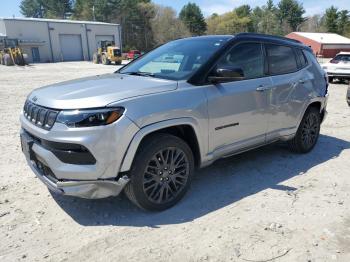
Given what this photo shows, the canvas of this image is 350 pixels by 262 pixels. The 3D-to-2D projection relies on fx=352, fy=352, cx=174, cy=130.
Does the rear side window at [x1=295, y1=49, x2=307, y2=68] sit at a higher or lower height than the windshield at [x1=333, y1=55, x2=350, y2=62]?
→ higher

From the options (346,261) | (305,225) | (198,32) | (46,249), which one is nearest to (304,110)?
(305,225)

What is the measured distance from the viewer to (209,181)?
4.64 m

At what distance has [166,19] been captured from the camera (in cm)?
7375

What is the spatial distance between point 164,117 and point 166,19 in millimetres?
73975

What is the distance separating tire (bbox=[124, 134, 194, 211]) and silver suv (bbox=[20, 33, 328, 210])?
11mm

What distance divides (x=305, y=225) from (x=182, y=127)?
1614 mm

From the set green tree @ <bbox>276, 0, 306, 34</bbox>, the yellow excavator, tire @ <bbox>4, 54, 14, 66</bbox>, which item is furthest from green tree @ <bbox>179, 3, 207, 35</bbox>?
tire @ <bbox>4, 54, 14, 66</bbox>

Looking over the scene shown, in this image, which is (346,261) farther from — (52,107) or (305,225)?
(52,107)

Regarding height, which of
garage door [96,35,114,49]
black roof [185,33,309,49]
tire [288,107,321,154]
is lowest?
tire [288,107,321,154]

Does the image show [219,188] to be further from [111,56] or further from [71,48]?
[71,48]

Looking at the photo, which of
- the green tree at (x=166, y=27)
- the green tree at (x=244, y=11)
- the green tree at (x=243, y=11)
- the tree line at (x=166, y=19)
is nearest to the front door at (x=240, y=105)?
the tree line at (x=166, y=19)

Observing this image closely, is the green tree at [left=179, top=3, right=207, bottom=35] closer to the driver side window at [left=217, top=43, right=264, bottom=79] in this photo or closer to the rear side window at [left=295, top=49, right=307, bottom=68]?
the rear side window at [left=295, top=49, right=307, bottom=68]

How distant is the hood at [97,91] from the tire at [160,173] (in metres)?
0.51

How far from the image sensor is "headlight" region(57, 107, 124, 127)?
3.18 metres
